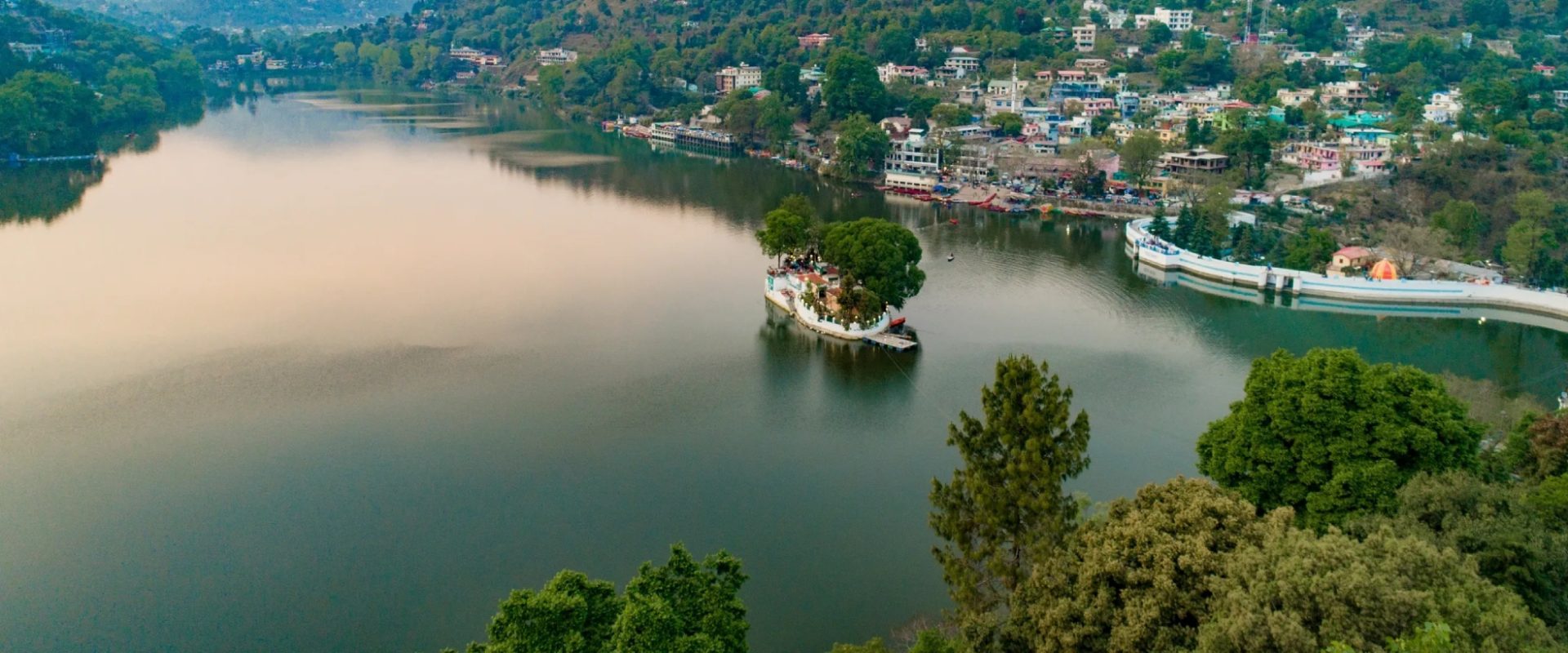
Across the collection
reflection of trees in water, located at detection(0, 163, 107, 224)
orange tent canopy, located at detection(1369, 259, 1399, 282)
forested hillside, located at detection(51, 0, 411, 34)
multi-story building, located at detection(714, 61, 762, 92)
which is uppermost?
forested hillside, located at detection(51, 0, 411, 34)

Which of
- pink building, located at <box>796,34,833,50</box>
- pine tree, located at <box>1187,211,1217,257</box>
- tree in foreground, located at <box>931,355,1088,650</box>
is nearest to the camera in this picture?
tree in foreground, located at <box>931,355,1088,650</box>

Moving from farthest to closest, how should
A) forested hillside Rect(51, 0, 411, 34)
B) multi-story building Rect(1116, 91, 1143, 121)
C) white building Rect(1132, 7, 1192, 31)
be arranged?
forested hillside Rect(51, 0, 411, 34), white building Rect(1132, 7, 1192, 31), multi-story building Rect(1116, 91, 1143, 121)

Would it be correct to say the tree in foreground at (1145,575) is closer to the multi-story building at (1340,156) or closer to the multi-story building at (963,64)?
the multi-story building at (1340,156)

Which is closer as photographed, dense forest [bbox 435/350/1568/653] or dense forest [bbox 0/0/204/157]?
dense forest [bbox 435/350/1568/653]

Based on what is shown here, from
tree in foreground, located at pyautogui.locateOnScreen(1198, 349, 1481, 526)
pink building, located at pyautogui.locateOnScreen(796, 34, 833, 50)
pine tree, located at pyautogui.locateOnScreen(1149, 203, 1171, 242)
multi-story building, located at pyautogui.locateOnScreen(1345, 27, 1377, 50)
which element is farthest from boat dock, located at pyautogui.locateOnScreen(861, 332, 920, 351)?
multi-story building, located at pyautogui.locateOnScreen(1345, 27, 1377, 50)

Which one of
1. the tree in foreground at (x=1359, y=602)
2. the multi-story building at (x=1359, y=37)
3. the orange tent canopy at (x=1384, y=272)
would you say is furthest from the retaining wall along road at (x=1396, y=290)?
the multi-story building at (x=1359, y=37)

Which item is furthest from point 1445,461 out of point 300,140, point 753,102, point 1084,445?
point 300,140

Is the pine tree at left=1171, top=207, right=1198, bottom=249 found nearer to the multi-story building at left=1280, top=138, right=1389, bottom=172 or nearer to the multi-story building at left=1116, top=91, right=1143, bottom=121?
the multi-story building at left=1280, top=138, right=1389, bottom=172

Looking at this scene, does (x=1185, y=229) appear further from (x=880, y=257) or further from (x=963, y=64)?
(x=963, y=64)
